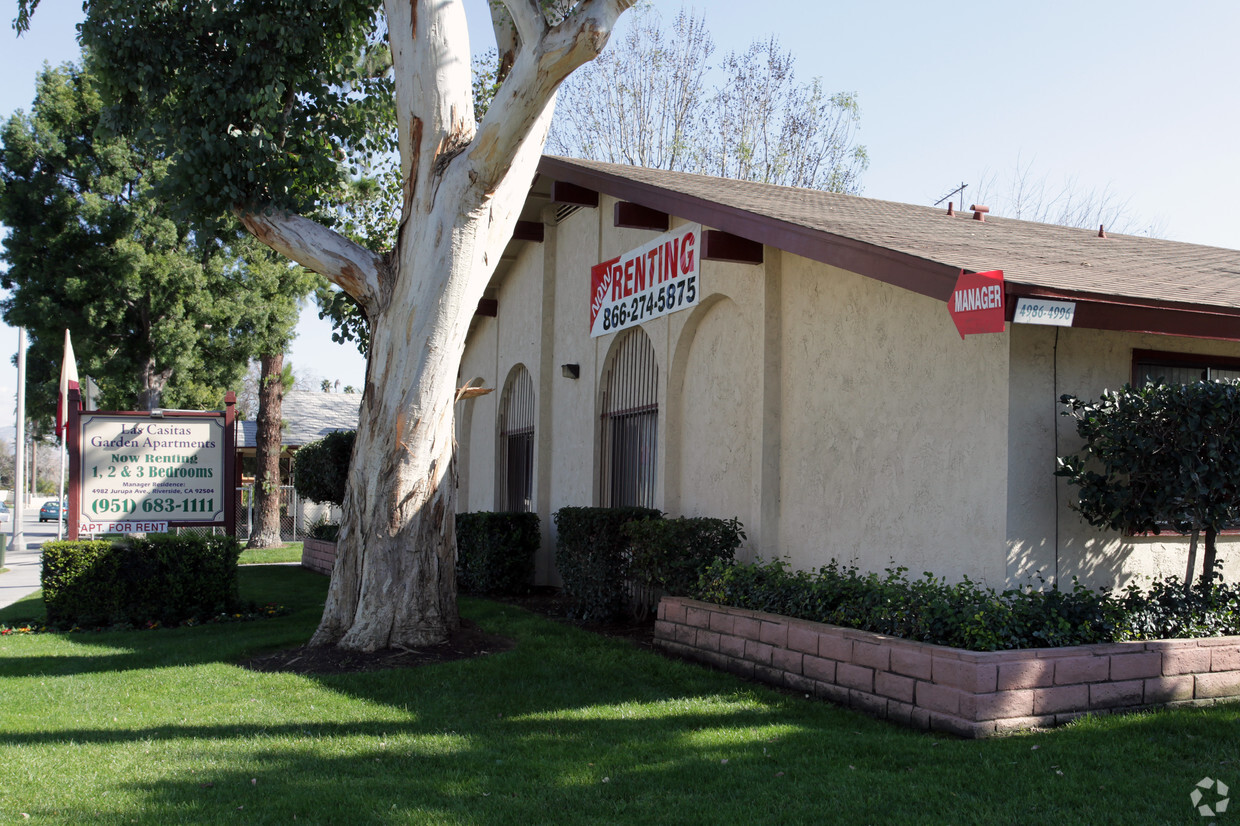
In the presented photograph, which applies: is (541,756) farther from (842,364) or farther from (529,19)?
(529,19)

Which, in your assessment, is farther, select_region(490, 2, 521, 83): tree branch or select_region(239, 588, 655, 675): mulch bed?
select_region(490, 2, 521, 83): tree branch

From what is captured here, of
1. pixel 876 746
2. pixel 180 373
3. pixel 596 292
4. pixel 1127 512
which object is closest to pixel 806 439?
pixel 1127 512

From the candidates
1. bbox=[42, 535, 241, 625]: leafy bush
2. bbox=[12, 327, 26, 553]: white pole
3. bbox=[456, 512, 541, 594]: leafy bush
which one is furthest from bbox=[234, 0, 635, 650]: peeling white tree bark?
bbox=[12, 327, 26, 553]: white pole

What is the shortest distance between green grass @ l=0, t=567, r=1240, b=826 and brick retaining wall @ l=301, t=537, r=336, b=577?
9245 millimetres

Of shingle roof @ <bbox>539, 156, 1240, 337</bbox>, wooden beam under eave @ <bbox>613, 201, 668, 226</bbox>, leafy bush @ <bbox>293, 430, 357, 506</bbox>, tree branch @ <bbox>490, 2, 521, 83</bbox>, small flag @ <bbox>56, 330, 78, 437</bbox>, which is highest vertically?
tree branch @ <bbox>490, 2, 521, 83</bbox>

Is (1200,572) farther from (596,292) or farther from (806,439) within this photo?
(596,292)

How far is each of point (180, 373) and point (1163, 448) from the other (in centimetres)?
2459

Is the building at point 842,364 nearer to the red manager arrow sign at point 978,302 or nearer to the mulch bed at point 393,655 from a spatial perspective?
A: the red manager arrow sign at point 978,302

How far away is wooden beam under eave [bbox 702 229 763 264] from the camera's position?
9.52 m

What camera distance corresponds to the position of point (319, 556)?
17.9 meters

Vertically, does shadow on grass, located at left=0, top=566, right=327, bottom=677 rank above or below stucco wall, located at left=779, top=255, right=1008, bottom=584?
below

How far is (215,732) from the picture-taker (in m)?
6.14

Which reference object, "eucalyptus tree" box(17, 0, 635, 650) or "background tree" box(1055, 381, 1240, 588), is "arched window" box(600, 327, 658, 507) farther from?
"background tree" box(1055, 381, 1240, 588)

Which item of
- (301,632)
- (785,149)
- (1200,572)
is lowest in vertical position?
(301,632)
